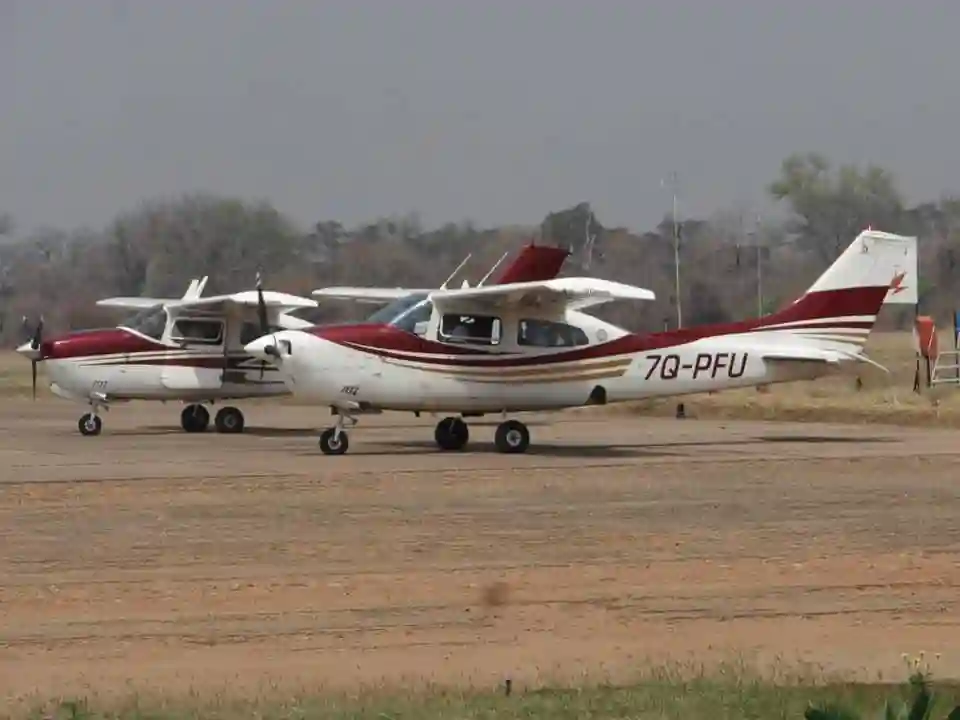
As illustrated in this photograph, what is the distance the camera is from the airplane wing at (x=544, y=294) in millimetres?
22469

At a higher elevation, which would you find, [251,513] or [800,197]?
[800,197]

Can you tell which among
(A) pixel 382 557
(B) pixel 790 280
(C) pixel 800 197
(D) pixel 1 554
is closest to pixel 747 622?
(A) pixel 382 557

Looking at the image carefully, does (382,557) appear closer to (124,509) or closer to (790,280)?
(124,509)

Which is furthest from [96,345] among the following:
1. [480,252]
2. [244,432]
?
[480,252]

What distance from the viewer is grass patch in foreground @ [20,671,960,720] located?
7547mm

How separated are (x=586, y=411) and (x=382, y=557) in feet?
76.2

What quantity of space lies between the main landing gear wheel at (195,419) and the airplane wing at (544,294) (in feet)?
24.1

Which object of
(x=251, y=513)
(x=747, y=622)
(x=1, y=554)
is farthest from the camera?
(x=251, y=513)

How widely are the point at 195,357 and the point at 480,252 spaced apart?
212ft

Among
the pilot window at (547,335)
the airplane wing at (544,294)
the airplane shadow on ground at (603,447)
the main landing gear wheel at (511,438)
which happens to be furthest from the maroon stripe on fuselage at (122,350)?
the main landing gear wheel at (511,438)

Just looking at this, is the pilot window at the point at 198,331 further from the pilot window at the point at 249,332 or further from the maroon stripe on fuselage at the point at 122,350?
the pilot window at the point at 249,332

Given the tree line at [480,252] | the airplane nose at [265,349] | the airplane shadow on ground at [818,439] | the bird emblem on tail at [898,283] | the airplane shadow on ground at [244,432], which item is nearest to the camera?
the airplane nose at [265,349]

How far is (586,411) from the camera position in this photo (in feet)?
118

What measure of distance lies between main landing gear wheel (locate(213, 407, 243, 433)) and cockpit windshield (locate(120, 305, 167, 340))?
1738 mm
